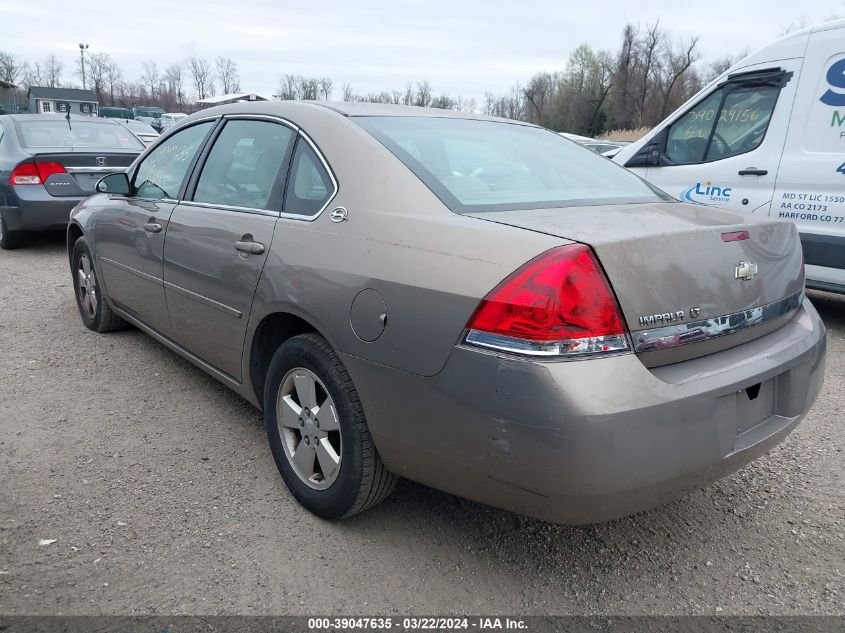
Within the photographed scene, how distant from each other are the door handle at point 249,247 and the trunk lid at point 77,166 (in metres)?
5.51

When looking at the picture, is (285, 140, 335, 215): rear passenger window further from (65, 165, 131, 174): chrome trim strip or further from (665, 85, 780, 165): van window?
(65, 165, 131, 174): chrome trim strip

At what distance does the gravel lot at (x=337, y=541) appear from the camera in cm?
222

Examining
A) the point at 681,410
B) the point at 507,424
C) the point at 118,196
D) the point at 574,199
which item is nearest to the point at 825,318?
the point at 574,199

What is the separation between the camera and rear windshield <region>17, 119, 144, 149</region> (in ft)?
26.0

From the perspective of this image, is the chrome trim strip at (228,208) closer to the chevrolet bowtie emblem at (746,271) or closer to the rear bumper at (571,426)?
the rear bumper at (571,426)

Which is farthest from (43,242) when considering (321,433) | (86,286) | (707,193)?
(707,193)

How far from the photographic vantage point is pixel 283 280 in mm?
2598

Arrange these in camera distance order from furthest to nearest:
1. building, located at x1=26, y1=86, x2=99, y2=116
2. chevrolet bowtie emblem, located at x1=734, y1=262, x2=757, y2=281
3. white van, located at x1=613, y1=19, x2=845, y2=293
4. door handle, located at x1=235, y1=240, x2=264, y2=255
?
building, located at x1=26, y1=86, x2=99, y2=116 < white van, located at x1=613, y1=19, x2=845, y2=293 < door handle, located at x1=235, y1=240, x2=264, y2=255 < chevrolet bowtie emblem, located at x1=734, y1=262, x2=757, y2=281

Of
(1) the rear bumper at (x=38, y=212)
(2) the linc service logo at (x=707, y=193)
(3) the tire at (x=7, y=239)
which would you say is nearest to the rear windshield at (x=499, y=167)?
(2) the linc service logo at (x=707, y=193)

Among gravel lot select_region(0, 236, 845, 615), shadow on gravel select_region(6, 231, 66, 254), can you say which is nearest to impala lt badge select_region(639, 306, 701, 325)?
gravel lot select_region(0, 236, 845, 615)

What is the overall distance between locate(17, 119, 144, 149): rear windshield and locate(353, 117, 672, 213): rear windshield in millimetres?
6593

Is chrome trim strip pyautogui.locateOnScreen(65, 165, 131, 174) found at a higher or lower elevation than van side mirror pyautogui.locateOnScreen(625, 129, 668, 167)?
lower

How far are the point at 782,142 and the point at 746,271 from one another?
11.9 ft

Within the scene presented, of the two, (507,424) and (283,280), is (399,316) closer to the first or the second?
(507,424)
